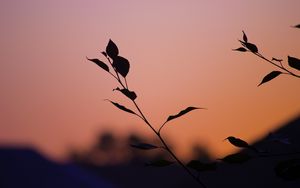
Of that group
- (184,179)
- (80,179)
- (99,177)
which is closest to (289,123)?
(184,179)

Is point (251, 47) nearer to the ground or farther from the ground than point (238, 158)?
farther from the ground

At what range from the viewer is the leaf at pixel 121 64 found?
66cm

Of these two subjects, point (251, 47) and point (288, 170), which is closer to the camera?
point (288, 170)

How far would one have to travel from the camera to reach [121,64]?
26.1 inches

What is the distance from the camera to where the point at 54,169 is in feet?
17.6

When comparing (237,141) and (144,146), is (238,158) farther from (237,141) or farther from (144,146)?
(144,146)

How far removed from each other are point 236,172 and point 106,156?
72.8 inches

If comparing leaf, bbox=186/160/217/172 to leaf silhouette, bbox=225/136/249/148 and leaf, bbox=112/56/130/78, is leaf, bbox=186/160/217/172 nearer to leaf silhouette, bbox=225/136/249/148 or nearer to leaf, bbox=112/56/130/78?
leaf silhouette, bbox=225/136/249/148

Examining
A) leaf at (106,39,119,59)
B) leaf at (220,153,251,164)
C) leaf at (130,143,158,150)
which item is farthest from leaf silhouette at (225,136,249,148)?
leaf at (106,39,119,59)

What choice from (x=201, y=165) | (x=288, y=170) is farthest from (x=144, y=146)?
(x=288, y=170)

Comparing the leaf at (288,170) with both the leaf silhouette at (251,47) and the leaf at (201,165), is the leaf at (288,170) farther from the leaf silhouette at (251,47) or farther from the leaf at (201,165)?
the leaf silhouette at (251,47)

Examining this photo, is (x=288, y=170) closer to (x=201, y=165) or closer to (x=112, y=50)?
(x=201, y=165)

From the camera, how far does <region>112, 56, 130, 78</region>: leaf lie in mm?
661

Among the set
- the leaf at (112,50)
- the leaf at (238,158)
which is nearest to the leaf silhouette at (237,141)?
the leaf at (238,158)
